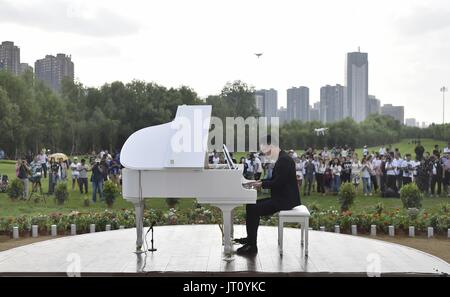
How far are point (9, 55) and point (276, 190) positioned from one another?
1263 centimetres

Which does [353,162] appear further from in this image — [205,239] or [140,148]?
[140,148]

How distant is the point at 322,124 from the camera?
19.5 metres

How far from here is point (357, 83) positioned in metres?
14.8

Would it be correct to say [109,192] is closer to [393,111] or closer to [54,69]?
[54,69]

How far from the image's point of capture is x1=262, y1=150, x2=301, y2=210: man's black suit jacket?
24.1ft

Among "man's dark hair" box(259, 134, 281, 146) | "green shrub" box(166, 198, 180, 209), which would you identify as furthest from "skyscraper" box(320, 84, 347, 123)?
"man's dark hair" box(259, 134, 281, 146)

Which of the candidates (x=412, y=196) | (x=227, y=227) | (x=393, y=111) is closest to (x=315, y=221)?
(x=412, y=196)

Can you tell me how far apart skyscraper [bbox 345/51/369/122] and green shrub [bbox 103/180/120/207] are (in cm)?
728

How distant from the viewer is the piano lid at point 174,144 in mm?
6855

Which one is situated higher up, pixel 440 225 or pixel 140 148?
pixel 140 148

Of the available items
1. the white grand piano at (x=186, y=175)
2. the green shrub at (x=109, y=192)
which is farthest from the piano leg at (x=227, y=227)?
the green shrub at (x=109, y=192)
